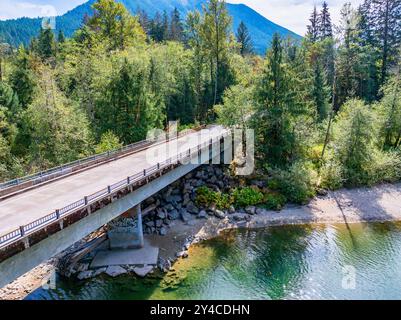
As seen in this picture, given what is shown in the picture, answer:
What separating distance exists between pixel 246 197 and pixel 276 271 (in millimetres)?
10524

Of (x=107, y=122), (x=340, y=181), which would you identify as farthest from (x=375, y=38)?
(x=107, y=122)

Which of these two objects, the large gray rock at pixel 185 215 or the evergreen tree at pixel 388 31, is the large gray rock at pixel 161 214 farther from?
the evergreen tree at pixel 388 31

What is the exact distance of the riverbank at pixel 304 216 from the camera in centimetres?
→ 2508

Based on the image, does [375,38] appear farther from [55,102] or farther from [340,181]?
[55,102]

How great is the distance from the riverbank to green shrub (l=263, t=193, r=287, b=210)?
1.98ft

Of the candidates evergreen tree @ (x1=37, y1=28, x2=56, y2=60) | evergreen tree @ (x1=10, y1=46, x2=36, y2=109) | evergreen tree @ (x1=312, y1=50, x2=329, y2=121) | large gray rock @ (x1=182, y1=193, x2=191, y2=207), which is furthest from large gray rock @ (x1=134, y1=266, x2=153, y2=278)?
evergreen tree @ (x1=37, y1=28, x2=56, y2=60)

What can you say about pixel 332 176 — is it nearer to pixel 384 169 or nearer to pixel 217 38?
pixel 384 169

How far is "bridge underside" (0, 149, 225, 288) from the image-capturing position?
13.1 metres

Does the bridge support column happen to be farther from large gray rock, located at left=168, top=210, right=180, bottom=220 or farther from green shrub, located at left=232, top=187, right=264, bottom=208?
green shrub, located at left=232, top=187, right=264, bottom=208

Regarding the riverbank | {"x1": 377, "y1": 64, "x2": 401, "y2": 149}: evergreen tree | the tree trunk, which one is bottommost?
the riverbank

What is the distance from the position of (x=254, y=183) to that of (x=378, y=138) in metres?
18.7

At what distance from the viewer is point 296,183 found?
31.0m

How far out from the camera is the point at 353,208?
3022 cm
